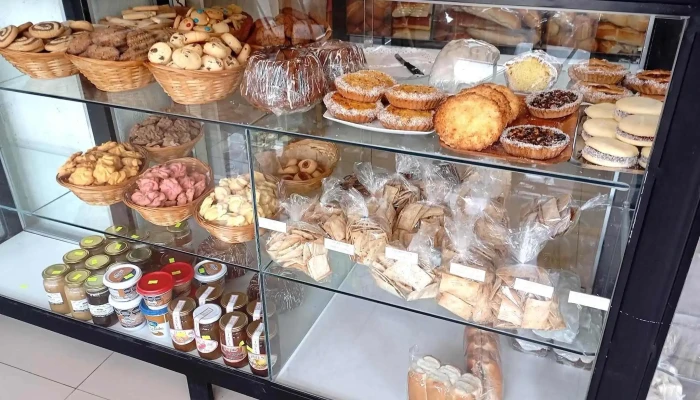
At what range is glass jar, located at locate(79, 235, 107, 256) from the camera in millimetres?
2115

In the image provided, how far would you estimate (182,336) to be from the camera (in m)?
1.74

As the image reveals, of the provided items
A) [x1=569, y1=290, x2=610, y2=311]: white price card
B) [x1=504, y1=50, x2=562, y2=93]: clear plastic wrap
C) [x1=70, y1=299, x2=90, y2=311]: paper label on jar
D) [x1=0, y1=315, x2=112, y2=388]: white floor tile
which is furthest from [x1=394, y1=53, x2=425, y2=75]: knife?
[x1=0, y1=315, x2=112, y2=388]: white floor tile

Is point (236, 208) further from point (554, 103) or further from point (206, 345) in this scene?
point (554, 103)

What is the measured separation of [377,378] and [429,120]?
840mm

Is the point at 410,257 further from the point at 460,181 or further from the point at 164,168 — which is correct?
the point at 164,168

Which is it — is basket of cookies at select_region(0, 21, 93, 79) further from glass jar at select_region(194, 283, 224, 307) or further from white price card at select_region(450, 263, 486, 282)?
white price card at select_region(450, 263, 486, 282)

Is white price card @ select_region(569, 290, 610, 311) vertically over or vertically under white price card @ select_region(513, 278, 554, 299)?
over

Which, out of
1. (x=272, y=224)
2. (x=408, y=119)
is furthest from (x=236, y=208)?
(x=408, y=119)

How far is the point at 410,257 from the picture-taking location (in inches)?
53.4

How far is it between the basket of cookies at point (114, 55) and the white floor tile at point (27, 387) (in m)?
1.06

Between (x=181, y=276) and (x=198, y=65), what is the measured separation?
84cm

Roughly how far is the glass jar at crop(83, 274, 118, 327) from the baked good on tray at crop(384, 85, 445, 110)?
1204 millimetres

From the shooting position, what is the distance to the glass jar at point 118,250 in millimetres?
2057

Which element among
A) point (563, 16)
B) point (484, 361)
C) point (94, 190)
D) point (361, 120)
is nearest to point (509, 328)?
point (484, 361)
